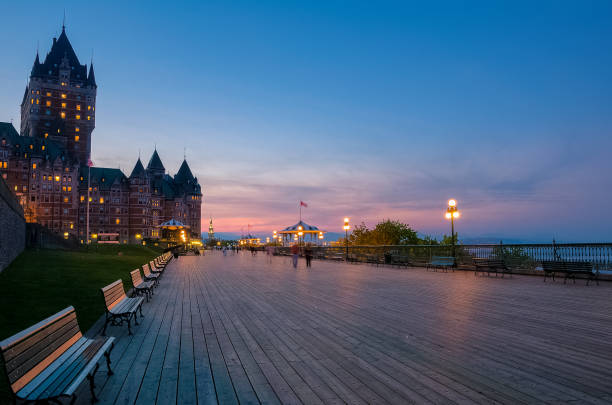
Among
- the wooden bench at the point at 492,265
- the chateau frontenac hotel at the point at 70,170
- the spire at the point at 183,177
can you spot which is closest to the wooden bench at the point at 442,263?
the wooden bench at the point at 492,265

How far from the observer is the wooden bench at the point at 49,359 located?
10.1ft

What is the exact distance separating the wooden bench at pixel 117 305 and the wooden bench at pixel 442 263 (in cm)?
1642

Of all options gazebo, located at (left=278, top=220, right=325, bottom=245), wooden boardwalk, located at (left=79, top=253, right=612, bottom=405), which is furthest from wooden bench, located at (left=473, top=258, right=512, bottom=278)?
gazebo, located at (left=278, top=220, right=325, bottom=245)

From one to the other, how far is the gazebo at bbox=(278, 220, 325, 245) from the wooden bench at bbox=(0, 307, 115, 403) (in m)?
36.7

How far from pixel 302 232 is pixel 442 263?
76.0 feet

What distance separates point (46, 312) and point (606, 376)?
11561 millimetres

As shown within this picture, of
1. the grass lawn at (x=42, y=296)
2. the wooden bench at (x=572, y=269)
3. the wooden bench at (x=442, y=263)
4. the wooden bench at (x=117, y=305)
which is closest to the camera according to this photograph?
the wooden bench at (x=117, y=305)

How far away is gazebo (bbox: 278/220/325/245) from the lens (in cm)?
4153

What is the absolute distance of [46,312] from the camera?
962 centimetres

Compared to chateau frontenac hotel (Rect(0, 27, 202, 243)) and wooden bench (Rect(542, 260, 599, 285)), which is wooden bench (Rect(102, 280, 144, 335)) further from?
chateau frontenac hotel (Rect(0, 27, 202, 243))

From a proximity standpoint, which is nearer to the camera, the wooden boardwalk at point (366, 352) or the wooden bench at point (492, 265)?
the wooden boardwalk at point (366, 352)

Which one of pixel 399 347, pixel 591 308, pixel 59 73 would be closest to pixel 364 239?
pixel 591 308

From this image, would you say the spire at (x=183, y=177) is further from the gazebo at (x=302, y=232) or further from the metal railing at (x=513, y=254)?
the metal railing at (x=513, y=254)

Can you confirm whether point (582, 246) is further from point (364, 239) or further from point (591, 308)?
point (364, 239)
